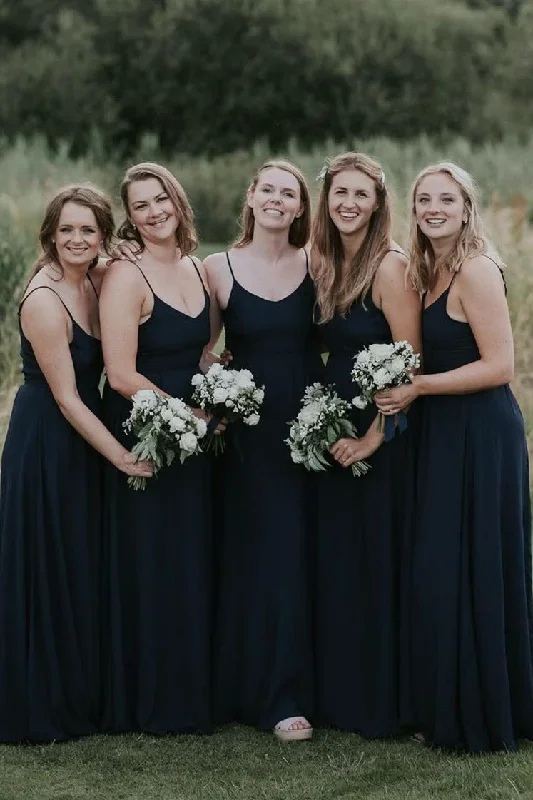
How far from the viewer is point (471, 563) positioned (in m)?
5.15

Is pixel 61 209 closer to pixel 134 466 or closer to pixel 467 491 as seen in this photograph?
pixel 134 466

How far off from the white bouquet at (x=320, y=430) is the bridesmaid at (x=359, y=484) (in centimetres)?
6

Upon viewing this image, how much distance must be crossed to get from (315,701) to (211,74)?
18.3 metres

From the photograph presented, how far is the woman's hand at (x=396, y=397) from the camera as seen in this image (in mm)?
5117

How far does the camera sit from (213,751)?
17.4 ft

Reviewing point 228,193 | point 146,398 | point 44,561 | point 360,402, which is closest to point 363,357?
point 360,402

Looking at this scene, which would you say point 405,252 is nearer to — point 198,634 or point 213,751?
point 198,634

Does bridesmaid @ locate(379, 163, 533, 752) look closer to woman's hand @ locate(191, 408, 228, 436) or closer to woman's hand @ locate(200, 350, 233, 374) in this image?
woman's hand @ locate(191, 408, 228, 436)

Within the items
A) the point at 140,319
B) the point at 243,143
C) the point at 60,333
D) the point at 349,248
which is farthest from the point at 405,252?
the point at 243,143

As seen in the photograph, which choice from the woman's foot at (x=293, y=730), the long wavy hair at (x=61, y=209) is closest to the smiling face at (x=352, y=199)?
the long wavy hair at (x=61, y=209)

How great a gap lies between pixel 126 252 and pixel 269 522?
1.31 meters

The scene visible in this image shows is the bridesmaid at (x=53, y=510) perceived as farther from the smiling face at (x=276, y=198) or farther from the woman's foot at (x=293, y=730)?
the woman's foot at (x=293, y=730)

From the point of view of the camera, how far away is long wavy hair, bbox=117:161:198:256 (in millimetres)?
5387

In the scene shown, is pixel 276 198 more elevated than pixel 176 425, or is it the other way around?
pixel 276 198
